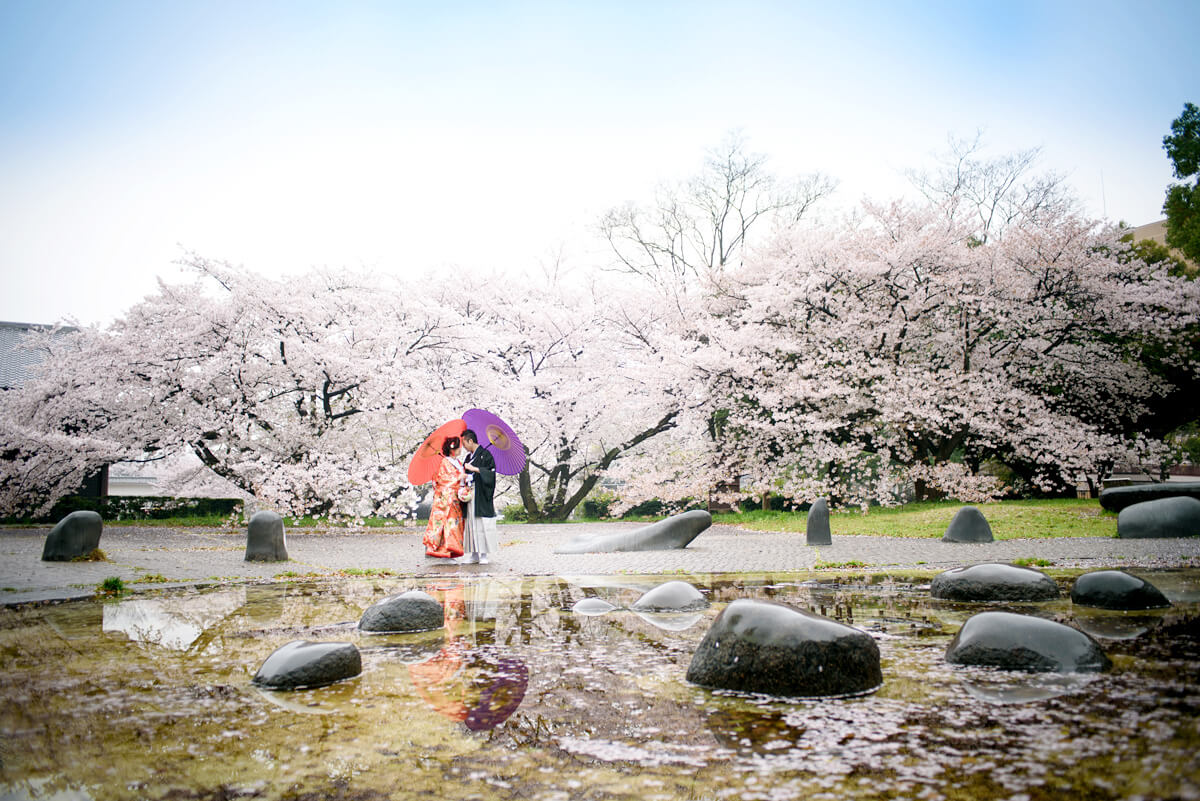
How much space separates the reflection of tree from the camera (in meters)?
3.88

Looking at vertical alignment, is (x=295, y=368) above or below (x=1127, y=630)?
above

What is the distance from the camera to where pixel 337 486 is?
18.4 m

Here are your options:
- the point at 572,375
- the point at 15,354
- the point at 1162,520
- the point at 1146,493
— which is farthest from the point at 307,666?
the point at 15,354

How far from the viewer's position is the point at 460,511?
12.8m

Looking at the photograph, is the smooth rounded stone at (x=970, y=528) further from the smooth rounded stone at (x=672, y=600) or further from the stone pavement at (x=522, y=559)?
the smooth rounded stone at (x=672, y=600)

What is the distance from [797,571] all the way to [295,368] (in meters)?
14.2

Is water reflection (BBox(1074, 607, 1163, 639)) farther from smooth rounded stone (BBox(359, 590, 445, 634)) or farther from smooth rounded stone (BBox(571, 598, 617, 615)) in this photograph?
smooth rounded stone (BBox(359, 590, 445, 634))

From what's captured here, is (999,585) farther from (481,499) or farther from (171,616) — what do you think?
(481,499)

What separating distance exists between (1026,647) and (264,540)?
1040 centimetres

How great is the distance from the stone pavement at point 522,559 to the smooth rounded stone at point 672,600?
2.90 metres

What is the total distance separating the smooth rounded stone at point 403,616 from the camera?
20.4ft

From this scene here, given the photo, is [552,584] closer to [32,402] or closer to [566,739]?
[566,739]

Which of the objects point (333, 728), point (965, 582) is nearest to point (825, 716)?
point (333, 728)

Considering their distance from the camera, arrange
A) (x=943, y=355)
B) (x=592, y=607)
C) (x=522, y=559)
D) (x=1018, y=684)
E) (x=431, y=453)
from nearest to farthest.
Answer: (x=1018, y=684) → (x=592, y=607) → (x=522, y=559) → (x=431, y=453) → (x=943, y=355)
